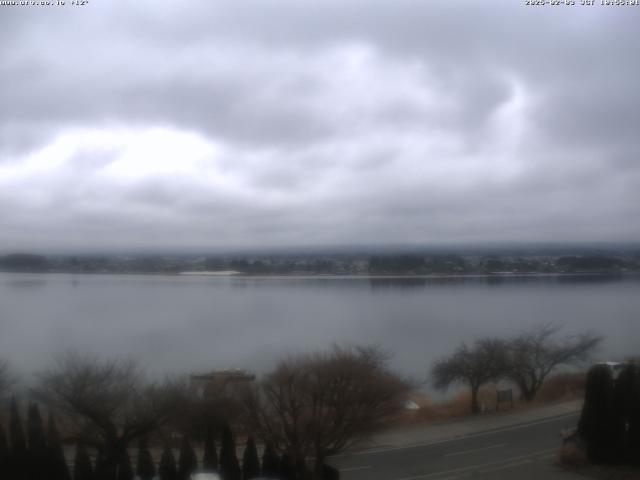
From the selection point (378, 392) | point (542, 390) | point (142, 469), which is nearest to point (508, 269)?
point (542, 390)

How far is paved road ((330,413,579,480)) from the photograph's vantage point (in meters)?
7.34

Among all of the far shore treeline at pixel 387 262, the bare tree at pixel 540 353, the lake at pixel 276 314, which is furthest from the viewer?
the far shore treeline at pixel 387 262

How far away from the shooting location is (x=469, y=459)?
26.0ft

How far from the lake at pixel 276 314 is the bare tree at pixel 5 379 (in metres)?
0.34

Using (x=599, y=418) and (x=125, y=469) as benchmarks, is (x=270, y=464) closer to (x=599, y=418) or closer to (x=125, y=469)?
(x=125, y=469)

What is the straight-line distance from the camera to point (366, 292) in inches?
664

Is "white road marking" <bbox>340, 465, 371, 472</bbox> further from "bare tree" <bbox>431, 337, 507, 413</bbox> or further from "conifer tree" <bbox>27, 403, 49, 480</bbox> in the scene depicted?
"bare tree" <bbox>431, 337, 507, 413</bbox>

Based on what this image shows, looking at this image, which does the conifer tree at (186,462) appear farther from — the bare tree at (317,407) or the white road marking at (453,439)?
the white road marking at (453,439)

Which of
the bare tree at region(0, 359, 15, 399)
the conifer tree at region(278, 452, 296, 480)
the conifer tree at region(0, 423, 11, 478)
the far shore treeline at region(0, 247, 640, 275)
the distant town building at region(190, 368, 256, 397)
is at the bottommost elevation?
the conifer tree at region(278, 452, 296, 480)

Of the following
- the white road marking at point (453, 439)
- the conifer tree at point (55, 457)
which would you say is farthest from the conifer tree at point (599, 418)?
the conifer tree at point (55, 457)

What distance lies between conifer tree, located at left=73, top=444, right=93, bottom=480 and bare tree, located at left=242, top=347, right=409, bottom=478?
6.89ft

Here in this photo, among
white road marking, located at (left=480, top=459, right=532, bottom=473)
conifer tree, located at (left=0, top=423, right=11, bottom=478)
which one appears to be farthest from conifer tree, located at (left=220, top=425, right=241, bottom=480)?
white road marking, located at (left=480, top=459, right=532, bottom=473)

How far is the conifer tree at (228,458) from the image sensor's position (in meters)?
7.19

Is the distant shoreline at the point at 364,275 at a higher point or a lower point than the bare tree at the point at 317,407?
higher
